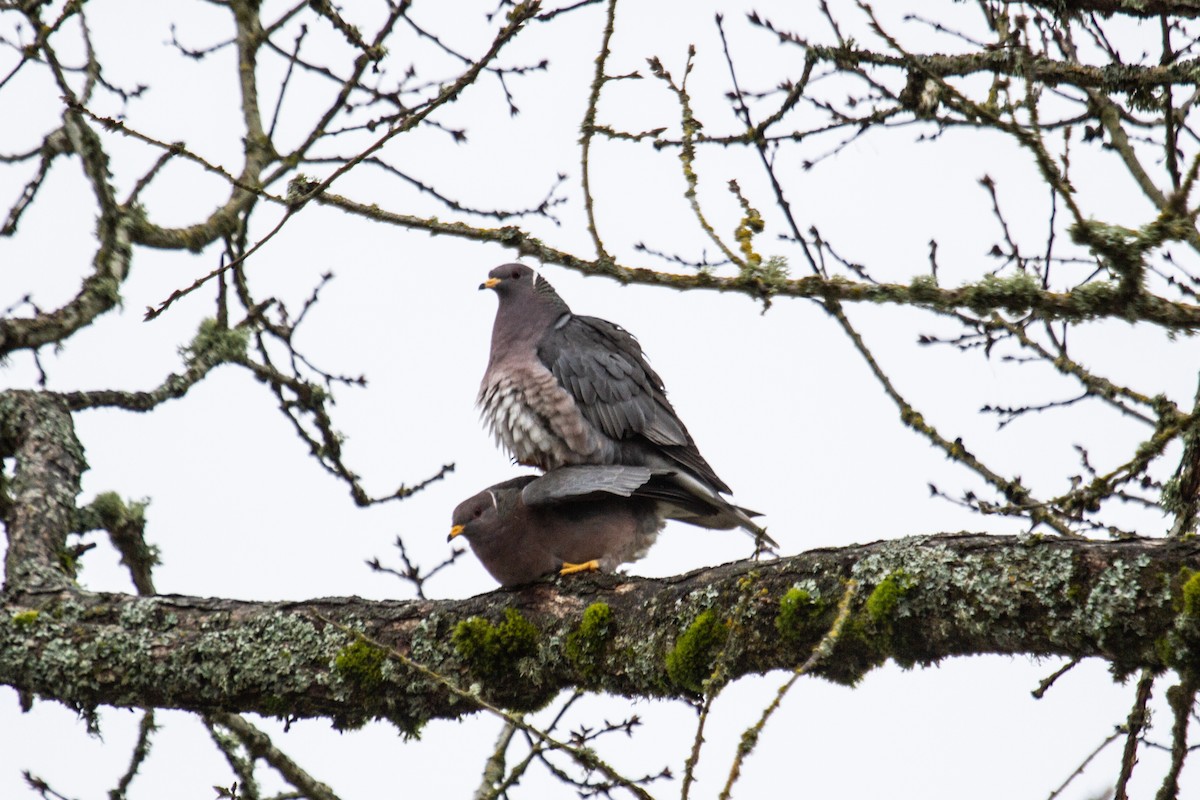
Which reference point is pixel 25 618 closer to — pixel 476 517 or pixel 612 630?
pixel 476 517

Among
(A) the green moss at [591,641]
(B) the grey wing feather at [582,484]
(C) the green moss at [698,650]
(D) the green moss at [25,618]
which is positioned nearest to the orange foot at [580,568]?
(B) the grey wing feather at [582,484]

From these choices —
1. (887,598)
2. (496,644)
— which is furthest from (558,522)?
(887,598)

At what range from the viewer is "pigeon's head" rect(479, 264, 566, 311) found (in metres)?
5.42

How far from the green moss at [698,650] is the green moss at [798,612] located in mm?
176

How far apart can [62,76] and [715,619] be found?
2.93 metres

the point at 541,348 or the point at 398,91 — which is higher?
the point at 398,91

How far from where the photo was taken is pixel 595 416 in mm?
4727

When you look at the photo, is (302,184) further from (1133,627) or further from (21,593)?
(1133,627)

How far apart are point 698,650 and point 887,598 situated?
1.76ft

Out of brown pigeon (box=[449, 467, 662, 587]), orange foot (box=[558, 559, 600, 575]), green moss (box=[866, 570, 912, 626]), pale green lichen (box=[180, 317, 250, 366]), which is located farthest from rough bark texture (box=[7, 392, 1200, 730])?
pale green lichen (box=[180, 317, 250, 366])

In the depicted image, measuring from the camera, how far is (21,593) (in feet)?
12.4

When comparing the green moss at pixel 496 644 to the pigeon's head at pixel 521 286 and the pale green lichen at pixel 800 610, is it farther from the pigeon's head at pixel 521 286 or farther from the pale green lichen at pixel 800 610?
A: the pigeon's head at pixel 521 286

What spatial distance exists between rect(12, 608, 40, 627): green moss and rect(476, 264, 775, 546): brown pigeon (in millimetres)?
1880

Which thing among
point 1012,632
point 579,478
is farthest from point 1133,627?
point 579,478
